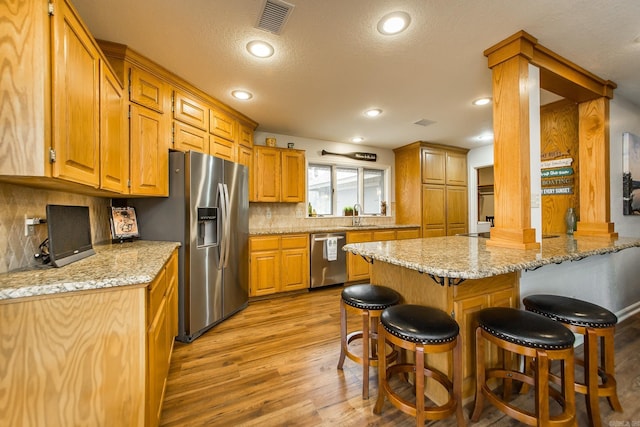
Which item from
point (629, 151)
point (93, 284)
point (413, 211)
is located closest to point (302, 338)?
point (93, 284)

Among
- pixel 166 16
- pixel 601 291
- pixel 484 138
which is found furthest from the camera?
pixel 484 138

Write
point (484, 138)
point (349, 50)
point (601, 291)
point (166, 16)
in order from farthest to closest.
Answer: point (484, 138) → point (601, 291) → point (349, 50) → point (166, 16)

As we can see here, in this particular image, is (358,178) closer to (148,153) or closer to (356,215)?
(356,215)

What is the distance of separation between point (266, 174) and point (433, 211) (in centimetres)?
310

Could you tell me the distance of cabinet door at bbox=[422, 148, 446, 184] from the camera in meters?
4.64

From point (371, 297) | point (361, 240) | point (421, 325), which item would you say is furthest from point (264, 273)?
point (421, 325)

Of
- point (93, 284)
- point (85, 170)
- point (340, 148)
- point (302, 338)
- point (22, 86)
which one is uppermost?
point (340, 148)

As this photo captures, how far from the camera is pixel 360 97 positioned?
110 inches

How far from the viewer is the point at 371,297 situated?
1.68m

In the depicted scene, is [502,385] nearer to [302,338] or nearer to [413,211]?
[302,338]

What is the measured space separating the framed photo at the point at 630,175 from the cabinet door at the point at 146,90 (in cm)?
473

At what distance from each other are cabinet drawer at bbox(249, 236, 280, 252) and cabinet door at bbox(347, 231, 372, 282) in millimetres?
1180

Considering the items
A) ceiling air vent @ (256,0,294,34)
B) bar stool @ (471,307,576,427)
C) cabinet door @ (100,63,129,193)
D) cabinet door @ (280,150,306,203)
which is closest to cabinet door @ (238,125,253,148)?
cabinet door @ (280,150,306,203)

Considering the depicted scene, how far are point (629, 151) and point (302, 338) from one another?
3984 millimetres
